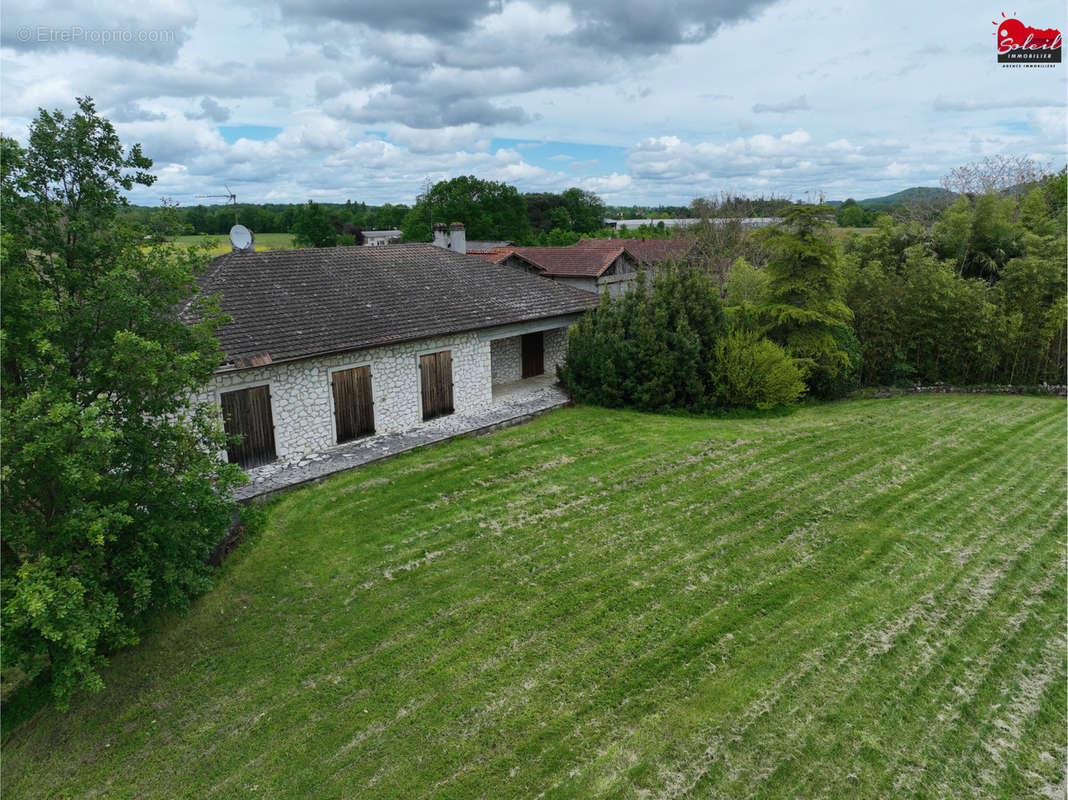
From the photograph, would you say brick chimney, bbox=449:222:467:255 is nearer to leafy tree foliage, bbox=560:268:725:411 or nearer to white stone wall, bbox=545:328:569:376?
white stone wall, bbox=545:328:569:376

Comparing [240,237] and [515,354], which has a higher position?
[240,237]

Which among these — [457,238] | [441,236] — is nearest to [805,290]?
[457,238]

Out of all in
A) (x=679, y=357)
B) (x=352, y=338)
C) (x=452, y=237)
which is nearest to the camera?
(x=352, y=338)

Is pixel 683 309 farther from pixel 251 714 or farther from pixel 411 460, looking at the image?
pixel 251 714

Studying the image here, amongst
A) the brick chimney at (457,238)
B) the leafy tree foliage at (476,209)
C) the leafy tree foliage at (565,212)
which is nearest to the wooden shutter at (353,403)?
the brick chimney at (457,238)

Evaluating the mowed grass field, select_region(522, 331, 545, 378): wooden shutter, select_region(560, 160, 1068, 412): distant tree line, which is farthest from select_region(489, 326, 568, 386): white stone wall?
the mowed grass field

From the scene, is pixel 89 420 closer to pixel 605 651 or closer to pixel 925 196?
pixel 605 651

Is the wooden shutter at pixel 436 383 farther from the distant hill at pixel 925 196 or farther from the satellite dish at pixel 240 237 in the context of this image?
the distant hill at pixel 925 196
